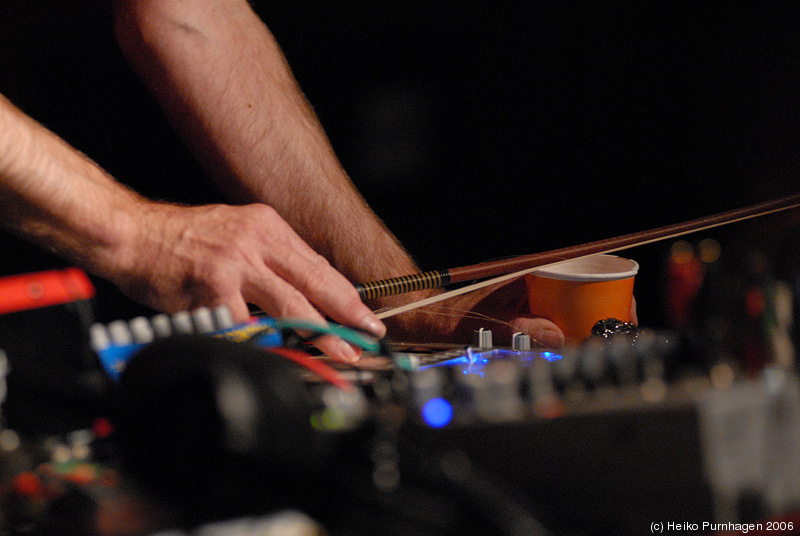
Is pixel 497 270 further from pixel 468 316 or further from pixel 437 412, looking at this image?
pixel 437 412

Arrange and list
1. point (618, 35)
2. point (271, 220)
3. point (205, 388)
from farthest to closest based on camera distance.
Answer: point (618, 35)
point (271, 220)
point (205, 388)

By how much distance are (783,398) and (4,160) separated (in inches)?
32.3

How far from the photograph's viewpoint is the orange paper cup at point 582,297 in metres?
0.77

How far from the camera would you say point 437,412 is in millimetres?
366

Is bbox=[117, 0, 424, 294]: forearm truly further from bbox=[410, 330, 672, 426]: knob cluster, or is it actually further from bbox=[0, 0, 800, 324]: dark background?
bbox=[410, 330, 672, 426]: knob cluster

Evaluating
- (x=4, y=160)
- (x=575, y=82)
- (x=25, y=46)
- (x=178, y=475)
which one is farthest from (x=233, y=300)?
(x=575, y=82)

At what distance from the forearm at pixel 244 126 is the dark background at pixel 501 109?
1.03ft

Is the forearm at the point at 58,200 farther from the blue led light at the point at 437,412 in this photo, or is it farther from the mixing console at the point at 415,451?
the blue led light at the point at 437,412

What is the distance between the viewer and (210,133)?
4.31 feet

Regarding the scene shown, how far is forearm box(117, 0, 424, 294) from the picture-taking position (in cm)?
129

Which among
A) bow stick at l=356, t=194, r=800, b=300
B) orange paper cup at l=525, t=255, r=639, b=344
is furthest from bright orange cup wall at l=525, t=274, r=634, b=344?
bow stick at l=356, t=194, r=800, b=300

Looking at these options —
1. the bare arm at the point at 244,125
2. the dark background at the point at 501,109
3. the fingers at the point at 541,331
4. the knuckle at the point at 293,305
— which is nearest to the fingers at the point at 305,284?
the knuckle at the point at 293,305

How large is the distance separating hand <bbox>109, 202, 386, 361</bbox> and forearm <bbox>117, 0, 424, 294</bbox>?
0.39 meters

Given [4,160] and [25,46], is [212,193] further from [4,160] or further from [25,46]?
[4,160]
